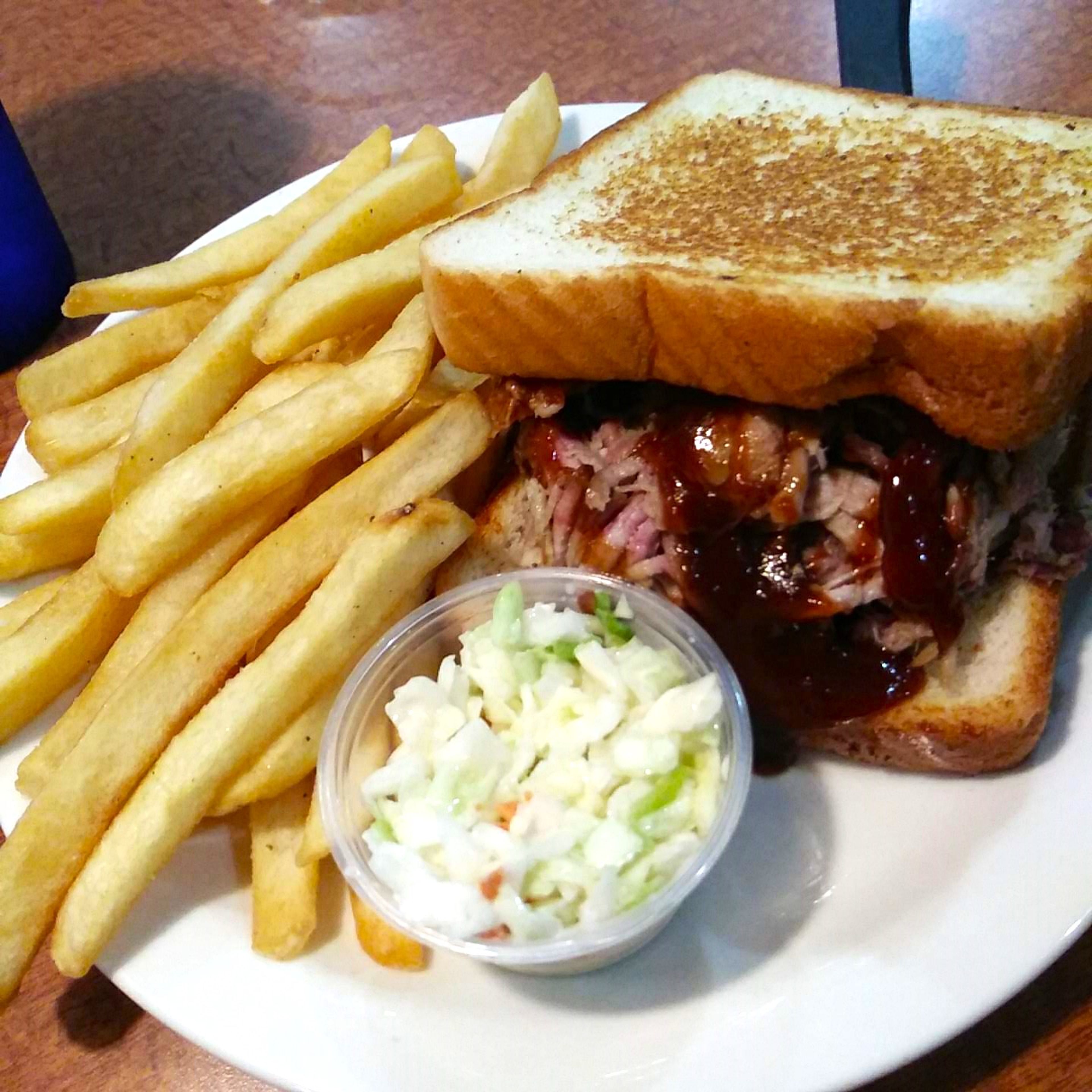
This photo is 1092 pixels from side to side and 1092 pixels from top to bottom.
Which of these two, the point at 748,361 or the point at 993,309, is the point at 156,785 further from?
the point at 993,309

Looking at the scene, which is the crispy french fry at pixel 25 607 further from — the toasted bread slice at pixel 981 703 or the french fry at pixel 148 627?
the toasted bread slice at pixel 981 703

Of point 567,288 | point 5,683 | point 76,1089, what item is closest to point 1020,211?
point 567,288

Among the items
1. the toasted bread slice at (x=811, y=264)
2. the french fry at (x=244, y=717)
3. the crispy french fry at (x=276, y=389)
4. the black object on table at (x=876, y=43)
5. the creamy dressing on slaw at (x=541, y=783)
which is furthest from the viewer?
the black object on table at (x=876, y=43)

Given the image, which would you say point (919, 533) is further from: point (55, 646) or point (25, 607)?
point (25, 607)

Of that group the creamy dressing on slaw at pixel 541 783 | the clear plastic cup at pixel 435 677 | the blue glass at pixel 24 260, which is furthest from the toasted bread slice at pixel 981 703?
the blue glass at pixel 24 260

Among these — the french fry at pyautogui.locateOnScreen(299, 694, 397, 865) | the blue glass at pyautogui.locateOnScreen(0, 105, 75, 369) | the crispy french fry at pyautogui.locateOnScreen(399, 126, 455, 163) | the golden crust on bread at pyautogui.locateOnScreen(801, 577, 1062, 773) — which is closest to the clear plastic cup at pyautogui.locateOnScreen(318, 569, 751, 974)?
the french fry at pyautogui.locateOnScreen(299, 694, 397, 865)

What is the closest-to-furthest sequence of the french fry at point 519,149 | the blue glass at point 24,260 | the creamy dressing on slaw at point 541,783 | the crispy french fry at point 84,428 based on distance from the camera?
the creamy dressing on slaw at point 541,783 → the crispy french fry at point 84,428 → the french fry at point 519,149 → the blue glass at point 24,260

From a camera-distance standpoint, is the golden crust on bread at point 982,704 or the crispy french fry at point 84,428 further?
the crispy french fry at point 84,428

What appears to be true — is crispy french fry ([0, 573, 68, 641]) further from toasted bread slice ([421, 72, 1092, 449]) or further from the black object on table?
the black object on table

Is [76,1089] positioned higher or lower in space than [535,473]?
lower
